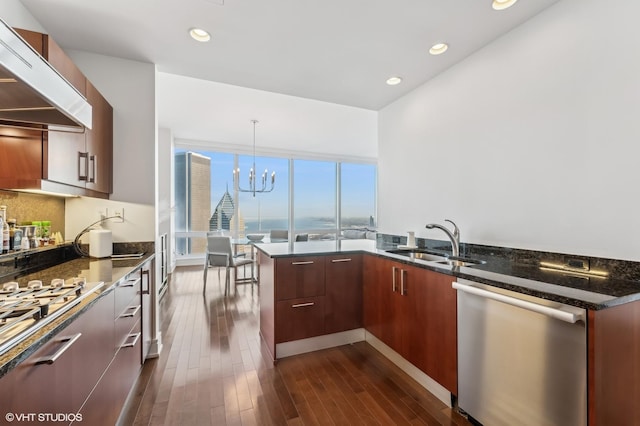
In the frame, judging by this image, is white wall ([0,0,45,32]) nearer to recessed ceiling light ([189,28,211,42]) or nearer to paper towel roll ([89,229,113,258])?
recessed ceiling light ([189,28,211,42])

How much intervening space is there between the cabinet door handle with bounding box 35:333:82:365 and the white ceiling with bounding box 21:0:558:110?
1901 millimetres

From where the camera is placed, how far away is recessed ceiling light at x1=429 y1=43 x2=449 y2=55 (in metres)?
2.17

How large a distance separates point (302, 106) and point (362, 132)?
1821 millimetres

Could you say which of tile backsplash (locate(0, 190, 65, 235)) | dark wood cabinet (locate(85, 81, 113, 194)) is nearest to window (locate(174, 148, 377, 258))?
dark wood cabinet (locate(85, 81, 113, 194))

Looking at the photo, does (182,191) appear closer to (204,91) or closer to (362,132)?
(204,91)

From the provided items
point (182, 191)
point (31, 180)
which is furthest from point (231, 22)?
point (182, 191)

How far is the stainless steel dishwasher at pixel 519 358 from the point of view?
1145mm

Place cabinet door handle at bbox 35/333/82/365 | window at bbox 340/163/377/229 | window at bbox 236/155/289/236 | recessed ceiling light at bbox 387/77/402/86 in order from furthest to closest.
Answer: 1. window at bbox 340/163/377/229
2. window at bbox 236/155/289/236
3. recessed ceiling light at bbox 387/77/402/86
4. cabinet door handle at bbox 35/333/82/365

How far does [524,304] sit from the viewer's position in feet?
4.19

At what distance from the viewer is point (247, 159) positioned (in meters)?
6.67

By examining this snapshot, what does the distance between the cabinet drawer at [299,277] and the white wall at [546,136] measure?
46.7 inches

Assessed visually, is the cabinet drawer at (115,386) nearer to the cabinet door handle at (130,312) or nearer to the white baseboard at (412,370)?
the cabinet door handle at (130,312)

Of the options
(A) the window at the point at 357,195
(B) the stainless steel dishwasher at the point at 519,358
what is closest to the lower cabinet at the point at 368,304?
(B) the stainless steel dishwasher at the point at 519,358

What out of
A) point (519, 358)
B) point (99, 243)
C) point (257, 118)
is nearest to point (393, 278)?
point (519, 358)
